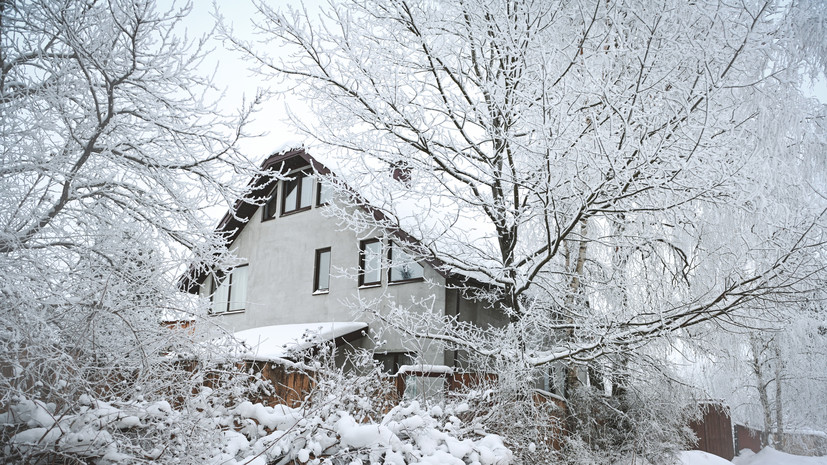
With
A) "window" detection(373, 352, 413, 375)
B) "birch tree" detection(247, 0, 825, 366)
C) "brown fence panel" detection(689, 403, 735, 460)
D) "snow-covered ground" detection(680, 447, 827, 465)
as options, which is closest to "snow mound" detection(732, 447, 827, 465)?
"snow-covered ground" detection(680, 447, 827, 465)

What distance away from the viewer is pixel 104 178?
4.53 metres

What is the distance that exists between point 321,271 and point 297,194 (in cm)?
258

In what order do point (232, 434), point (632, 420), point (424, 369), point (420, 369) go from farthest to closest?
point (632, 420) < point (424, 369) < point (420, 369) < point (232, 434)

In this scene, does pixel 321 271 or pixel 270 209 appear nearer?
pixel 321 271

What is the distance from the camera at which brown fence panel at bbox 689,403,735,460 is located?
45.9 feet

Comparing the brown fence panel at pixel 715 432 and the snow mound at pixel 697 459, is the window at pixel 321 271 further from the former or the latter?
the brown fence panel at pixel 715 432

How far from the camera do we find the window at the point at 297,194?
15273mm

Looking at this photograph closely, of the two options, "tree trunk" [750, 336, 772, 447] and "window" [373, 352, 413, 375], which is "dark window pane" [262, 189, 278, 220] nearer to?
"window" [373, 352, 413, 375]

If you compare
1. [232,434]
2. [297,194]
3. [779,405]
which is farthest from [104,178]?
[779,405]

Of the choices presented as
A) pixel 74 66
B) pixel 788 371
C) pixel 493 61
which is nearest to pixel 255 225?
pixel 493 61

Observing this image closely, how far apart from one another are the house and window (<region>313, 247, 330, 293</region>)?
25 mm

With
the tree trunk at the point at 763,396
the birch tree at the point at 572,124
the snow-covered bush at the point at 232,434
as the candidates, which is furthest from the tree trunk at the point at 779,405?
the snow-covered bush at the point at 232,434

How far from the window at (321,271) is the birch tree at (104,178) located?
8800mm

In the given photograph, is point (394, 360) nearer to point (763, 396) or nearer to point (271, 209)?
point (271, 209)
